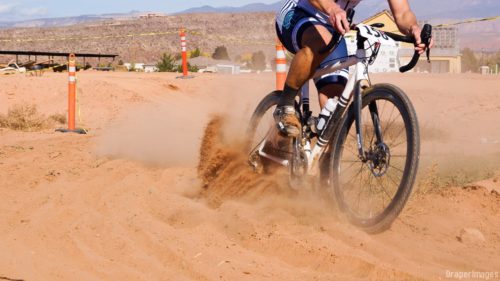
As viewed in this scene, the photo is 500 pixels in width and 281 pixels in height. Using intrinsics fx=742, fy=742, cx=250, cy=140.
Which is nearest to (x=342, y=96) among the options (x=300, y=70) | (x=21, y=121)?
(x=300, y=70)

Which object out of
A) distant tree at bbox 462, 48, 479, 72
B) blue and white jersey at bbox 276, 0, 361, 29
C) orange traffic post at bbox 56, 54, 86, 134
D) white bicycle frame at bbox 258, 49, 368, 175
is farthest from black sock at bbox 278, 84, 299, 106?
distant tree at bbox 462, 48, 479, 72

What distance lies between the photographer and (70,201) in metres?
5.54

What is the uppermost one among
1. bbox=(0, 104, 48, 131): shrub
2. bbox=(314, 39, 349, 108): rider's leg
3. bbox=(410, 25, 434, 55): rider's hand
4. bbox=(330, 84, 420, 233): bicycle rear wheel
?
bbox=(410, 25, 434, 55): rider's hand

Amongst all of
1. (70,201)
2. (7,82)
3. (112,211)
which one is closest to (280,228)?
(112,211)

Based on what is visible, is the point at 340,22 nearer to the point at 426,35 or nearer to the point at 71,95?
the point at 426,35

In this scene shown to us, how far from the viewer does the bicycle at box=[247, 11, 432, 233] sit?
461 cm

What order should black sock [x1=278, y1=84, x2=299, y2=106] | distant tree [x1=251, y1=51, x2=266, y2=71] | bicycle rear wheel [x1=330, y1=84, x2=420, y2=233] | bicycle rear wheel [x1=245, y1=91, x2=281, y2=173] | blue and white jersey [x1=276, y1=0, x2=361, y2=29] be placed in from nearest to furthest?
bicycle rear wheel [x1=330, y1=84, x2=420, y2=233] → blue and white jersey [x1=276, y1=0, x2=361, y2=29] → black sock [x1=278, y1=84, x2=299, y2=106] → bicycle rear wheel [x1=245, y1=91, x2=281, y2=173] → distant tree [x1=251, y1=51, x2=266, y2=71]

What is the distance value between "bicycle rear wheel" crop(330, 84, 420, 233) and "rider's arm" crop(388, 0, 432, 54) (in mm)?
358

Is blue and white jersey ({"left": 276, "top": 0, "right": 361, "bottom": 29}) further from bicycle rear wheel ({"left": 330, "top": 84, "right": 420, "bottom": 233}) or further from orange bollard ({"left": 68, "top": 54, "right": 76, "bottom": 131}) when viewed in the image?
orange bollard ({"left": 68, "top": 54, "right": 76, "bottom": 131})

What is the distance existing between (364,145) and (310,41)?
85 centimetres

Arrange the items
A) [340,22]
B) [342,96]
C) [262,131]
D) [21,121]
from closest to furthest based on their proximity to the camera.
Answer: [340,22] → [342,96] → [262,131] → [21,121]

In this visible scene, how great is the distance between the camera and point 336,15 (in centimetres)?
462

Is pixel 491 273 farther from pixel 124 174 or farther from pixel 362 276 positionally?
pixel 124 174

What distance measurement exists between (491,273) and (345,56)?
197cm
